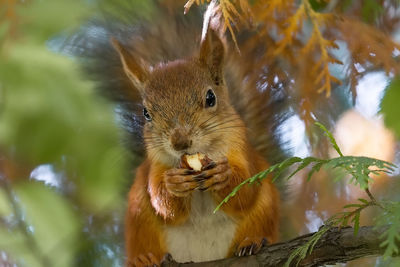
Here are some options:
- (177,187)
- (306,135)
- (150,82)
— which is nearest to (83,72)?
(150,82)

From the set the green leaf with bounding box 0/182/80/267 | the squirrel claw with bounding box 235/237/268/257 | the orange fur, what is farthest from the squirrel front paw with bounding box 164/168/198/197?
the green leaf with bounding box 0/182/80/267

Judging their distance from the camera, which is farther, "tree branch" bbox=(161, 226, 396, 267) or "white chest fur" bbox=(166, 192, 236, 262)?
"white chest fur" bbox=(166, 192, 236, 262)

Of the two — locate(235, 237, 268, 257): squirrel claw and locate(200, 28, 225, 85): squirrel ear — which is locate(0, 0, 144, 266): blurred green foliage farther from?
locate(235, 237, 268, 257): squirrel claw

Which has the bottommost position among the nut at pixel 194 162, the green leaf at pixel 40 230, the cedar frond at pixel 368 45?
the green leaf at pixel 40 230

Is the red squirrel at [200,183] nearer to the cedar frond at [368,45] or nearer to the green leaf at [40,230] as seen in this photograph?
Result: the green leaf at [40,230]

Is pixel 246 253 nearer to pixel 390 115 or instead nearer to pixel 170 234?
pixel 170 234

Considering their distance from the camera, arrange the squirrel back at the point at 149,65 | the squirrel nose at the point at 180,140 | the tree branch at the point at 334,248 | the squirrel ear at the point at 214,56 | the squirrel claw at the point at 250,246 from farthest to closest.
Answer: the squirrel back at the point at 149,65
the squirrel ear at the point at 214,56
the squirrel claw at the point at 250,246
the squirrel nose at the point at 180,140
the tree branch at the point at 334,248

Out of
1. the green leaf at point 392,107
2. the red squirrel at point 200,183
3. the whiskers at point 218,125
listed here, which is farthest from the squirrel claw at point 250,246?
the green leaf at point 392,107
